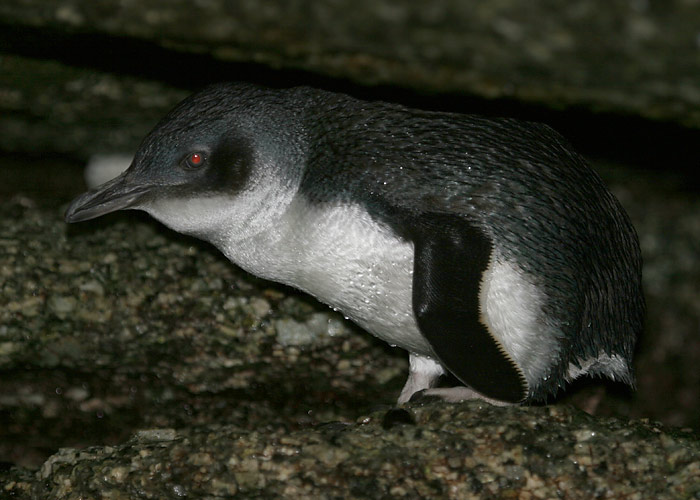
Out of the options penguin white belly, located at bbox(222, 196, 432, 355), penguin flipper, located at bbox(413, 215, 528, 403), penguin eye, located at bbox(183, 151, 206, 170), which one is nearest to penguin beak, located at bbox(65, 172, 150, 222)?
penguin eye, located at bbox(183, 151, 206, 170)

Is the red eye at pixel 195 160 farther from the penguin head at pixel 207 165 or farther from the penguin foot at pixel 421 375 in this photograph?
the penguin foot at pixel 421 375

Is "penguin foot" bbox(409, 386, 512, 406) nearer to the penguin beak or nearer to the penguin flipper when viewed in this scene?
the penguin flipper

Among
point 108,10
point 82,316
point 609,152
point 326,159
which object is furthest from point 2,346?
point 609,152

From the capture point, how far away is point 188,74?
311 centimetres

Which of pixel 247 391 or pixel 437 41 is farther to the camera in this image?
pixel 247 391

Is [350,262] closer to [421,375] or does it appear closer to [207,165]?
[207,165]

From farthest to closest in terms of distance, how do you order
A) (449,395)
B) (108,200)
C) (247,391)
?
1. (247,391)
2. (449,395)
3. (108,200)

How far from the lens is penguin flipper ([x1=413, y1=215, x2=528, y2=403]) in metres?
2.59

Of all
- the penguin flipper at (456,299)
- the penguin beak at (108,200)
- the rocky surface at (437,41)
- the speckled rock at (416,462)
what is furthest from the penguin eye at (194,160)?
the speckled rock at (416,462)

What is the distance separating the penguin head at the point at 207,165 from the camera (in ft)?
9.21

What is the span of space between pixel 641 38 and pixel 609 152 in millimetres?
1488

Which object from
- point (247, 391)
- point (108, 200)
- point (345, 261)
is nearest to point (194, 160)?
point (108, 200)

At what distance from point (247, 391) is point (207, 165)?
0.98 metres

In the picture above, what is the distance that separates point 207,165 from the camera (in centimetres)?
280
